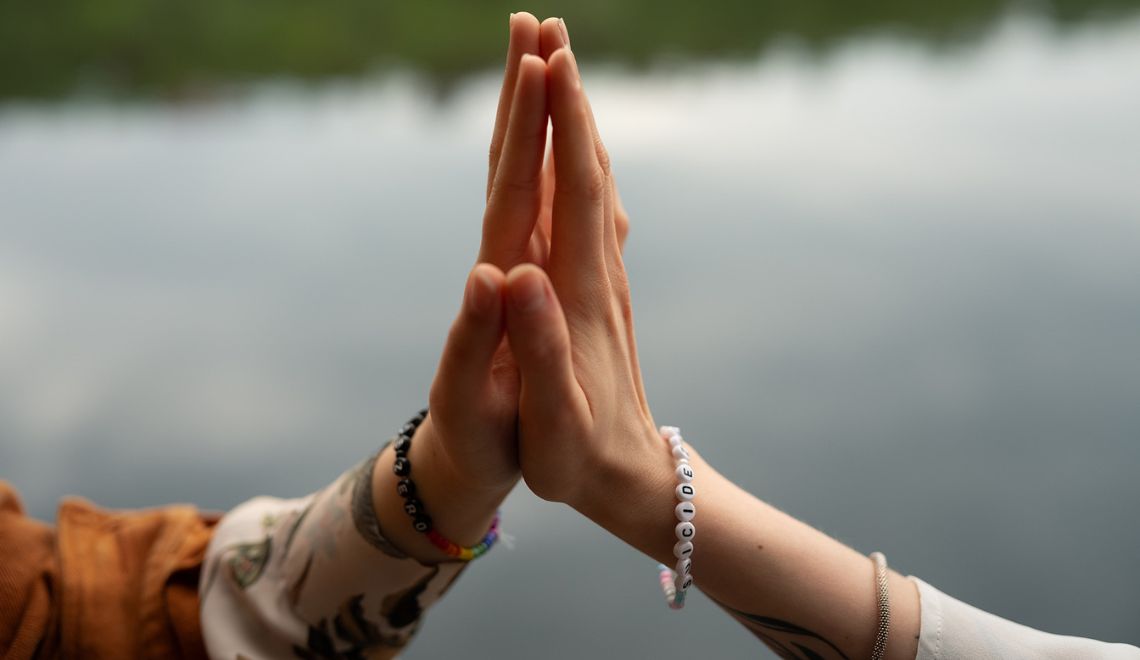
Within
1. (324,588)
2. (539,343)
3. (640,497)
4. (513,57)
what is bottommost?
(324,588)

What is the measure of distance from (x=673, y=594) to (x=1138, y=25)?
Answer: 1.63 meters

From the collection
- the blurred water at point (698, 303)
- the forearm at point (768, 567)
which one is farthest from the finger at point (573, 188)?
the blurred water at point (698, 303)

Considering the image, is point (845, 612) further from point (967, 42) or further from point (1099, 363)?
point (967, 42)

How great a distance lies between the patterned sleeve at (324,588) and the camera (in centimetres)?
56

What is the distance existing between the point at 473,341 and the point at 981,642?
1.03 ft

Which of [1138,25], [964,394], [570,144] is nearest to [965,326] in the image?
[964,394]

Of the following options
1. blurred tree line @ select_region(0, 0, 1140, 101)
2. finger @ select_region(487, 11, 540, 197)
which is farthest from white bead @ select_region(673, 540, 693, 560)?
blurred tree line @ select_region(0, 0, 1140, 101)

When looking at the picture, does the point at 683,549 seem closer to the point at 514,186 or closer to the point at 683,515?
the point at 683,515

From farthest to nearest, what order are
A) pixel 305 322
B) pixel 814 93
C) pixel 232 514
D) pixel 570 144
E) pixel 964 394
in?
pixel 814 93 < pixel 305 322 < pixel 964 394 < pixel 232 514 < pixel 570 144

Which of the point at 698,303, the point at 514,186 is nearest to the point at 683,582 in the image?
the point at 514,186

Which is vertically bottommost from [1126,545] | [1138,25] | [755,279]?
[1126,545]

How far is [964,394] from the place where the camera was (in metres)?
1.00

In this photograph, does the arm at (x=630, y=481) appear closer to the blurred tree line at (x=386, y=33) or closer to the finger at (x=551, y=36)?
the finger at (x=551, y=36)

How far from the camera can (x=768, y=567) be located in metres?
0.49
